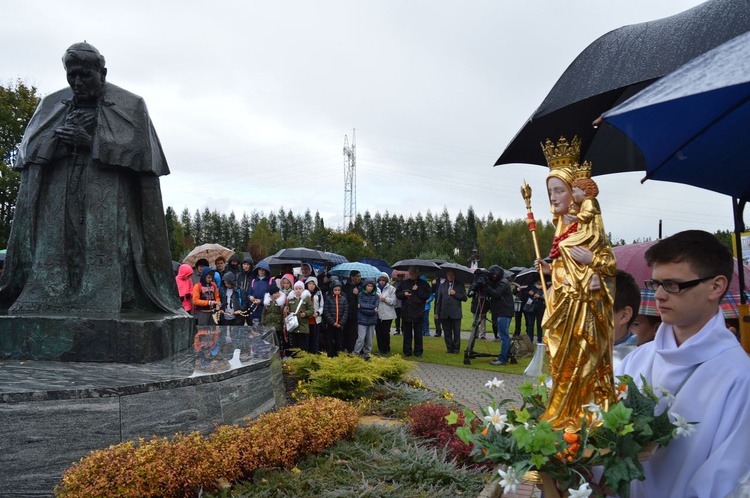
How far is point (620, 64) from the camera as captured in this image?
3.20 meters

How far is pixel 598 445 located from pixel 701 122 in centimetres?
158

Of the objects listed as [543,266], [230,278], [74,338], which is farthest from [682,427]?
[230,278]

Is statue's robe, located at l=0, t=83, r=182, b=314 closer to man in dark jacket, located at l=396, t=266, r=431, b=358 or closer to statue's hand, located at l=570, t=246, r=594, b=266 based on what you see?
statue's hand, located at l=570, t=246, r=594, b=266

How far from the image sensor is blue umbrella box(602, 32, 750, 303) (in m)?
1.84

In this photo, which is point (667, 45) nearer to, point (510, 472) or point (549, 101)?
point (549, 101)

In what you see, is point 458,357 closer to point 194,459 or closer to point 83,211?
point 83,211

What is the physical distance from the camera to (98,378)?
4.69 m

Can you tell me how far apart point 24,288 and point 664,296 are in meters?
5.90

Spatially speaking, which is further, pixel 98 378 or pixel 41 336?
pixel 41 336

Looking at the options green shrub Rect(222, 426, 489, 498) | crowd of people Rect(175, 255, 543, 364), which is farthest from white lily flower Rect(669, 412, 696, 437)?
crowd of people Rect(175, 255, 543, 364)

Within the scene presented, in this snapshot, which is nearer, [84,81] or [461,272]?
[84,81]

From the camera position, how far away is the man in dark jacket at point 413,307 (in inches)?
561

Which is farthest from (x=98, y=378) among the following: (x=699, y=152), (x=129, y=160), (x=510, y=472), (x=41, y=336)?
(x=699, y=152)

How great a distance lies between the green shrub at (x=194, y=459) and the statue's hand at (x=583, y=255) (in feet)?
10.3
